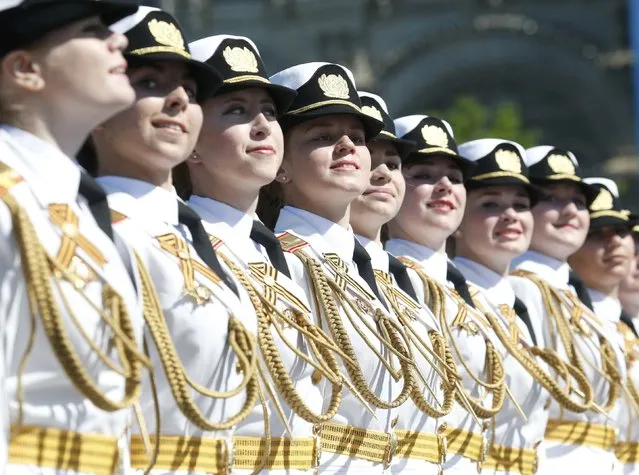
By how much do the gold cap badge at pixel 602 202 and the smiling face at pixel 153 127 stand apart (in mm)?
4945

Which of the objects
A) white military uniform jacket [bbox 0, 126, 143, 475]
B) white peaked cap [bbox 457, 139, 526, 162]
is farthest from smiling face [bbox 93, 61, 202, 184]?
white peaked cap [bbox 457, 139, 526, 162]

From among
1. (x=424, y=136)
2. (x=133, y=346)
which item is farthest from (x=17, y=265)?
(x=424, y=136)

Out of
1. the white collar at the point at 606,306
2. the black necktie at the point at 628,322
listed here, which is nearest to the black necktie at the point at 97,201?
the white collar at the point at 606,306

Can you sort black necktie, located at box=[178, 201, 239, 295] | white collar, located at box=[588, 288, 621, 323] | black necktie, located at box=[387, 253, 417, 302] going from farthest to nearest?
white collar, located at box=[588, 288, 621, 323], black necktie, located at box=[387, 253, 417, 302], black necktie, located at box=[178, 201, 239, 295]

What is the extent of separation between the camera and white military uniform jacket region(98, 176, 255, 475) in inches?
221

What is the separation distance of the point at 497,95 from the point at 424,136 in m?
Answer: 25.9

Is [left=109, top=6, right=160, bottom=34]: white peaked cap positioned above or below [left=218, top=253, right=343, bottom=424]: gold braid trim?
above

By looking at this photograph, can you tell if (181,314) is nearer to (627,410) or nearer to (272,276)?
(272,276)

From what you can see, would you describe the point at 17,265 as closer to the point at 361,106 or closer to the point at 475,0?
the point at 361,106

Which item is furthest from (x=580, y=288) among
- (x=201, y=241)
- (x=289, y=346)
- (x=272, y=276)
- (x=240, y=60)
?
(x=201, y=241)

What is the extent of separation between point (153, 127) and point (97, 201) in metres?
0.62

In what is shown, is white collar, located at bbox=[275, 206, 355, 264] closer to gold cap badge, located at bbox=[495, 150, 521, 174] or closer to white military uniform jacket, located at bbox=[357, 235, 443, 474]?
white military uniform jacket, located at bbox=[357, 235, 443, 474]

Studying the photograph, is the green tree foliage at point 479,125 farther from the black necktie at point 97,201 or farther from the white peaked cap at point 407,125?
A: the black necktie at point 97,201

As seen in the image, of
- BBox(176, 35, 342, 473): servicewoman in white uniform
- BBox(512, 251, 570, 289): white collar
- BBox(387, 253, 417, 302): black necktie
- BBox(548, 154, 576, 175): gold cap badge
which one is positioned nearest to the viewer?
BBox(176, 35, 342, 473): servicewoman in white uniform
